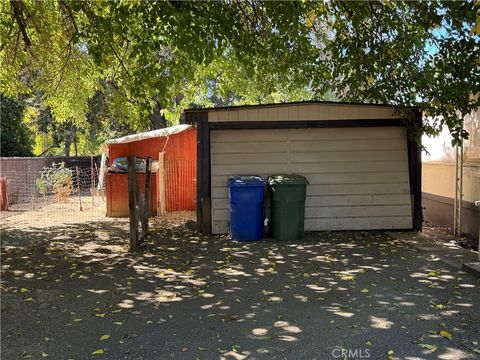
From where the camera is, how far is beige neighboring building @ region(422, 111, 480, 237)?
8422mm

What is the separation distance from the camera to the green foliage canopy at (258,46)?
570 cm

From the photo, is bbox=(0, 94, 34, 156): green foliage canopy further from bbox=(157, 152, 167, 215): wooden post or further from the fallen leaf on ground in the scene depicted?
the fallen leaf on ground

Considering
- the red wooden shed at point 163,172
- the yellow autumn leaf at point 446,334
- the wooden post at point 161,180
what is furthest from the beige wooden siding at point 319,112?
the yellow autumn leaf at point 446,334

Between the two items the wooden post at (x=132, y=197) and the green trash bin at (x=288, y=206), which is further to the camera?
the green trash bin at (x=288, y=206)

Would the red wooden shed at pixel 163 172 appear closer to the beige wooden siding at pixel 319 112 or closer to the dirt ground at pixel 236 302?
the beige wooden siding at pixel 319 112

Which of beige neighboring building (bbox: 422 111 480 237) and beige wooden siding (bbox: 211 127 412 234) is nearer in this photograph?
beige neighboring building (bbox: 422 111 480 237)

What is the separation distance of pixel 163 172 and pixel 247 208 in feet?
15.0

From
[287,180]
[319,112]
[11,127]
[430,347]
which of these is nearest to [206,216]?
[287,180]

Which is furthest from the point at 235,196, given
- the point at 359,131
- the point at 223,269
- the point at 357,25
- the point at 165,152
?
the point at 165,152

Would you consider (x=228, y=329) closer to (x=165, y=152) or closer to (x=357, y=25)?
(x=357, y=25)

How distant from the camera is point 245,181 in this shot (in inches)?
330

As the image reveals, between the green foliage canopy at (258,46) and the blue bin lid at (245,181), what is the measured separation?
1868mm

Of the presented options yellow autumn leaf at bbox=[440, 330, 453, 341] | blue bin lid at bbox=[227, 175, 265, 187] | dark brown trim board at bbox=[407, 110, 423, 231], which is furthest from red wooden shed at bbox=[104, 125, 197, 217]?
yellow autumn leaf at bbox=[440, 330, 453, 341]

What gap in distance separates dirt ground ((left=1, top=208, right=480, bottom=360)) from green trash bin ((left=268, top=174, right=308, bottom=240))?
442mm
